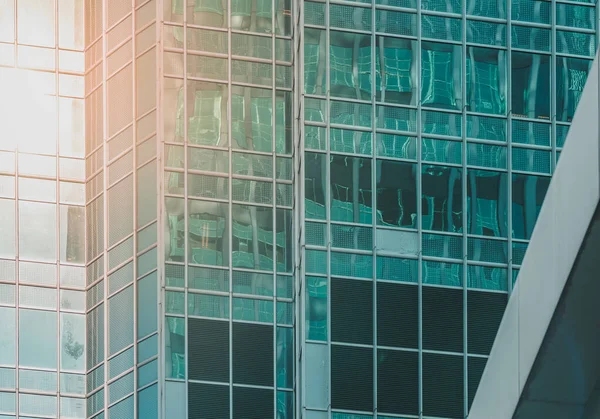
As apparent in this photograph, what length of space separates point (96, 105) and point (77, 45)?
2685 millimetres

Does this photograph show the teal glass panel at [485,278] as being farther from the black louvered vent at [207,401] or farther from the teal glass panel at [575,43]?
the black louvered vent at [207,401]

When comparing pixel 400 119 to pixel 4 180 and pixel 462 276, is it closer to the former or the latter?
pixel 462 276

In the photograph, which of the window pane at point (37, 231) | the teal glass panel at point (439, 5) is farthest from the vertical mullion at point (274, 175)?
the window pane at point (37, 231)

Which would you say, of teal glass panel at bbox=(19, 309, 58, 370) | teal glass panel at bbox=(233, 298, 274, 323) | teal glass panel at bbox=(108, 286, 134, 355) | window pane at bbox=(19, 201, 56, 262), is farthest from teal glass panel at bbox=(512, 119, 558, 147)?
teal glass panel at bbox=(19, 309, 58, 370)

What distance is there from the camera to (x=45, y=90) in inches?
1753

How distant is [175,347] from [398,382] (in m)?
5.62

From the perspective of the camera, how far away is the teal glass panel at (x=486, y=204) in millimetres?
36719

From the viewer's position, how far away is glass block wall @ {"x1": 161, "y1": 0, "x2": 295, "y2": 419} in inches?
1409

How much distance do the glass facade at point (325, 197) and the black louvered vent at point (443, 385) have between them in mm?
47

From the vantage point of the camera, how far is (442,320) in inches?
1417

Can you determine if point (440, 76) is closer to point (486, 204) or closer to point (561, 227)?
point (486, 204)

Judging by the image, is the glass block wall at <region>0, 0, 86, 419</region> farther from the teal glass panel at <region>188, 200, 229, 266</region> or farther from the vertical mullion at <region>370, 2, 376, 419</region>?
the vertical mullion at <region>370, 2, 376, 419</region>

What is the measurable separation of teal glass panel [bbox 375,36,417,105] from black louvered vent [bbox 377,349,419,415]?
6.57m

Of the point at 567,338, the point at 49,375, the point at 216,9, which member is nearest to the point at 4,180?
the point at 49,375
